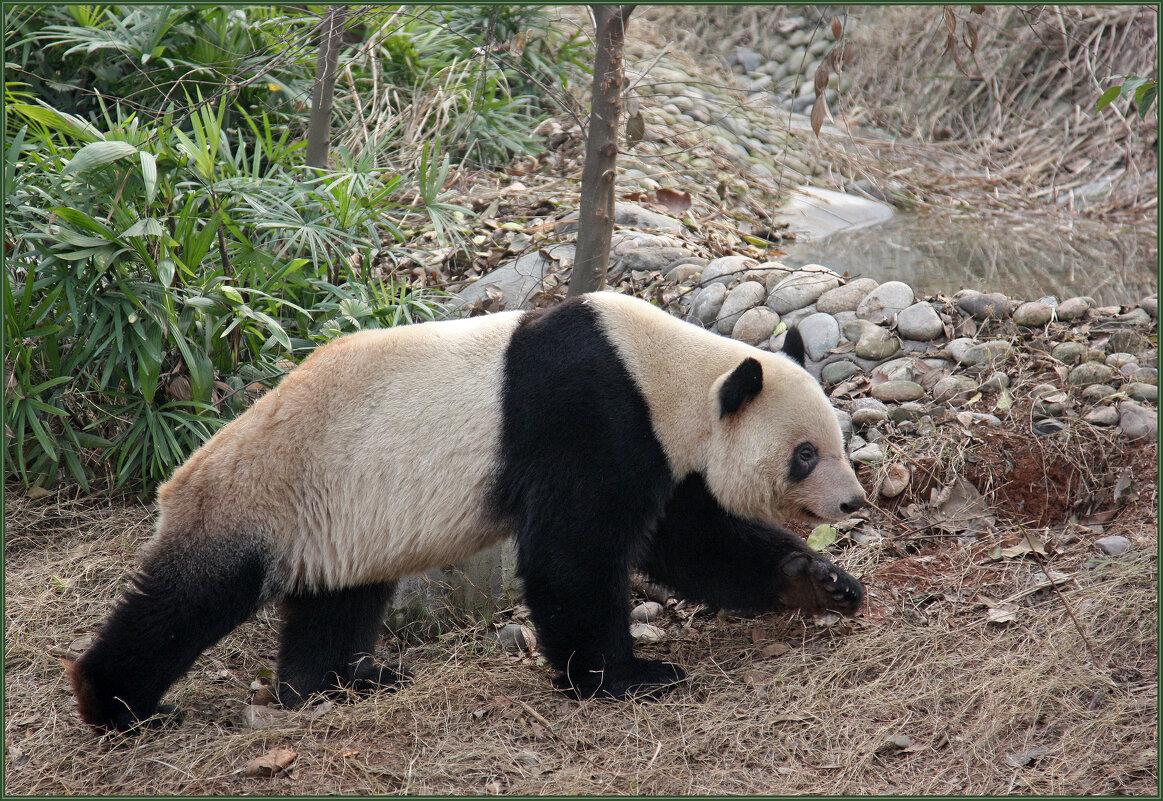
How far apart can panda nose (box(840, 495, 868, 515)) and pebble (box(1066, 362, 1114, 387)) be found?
2.08 meters

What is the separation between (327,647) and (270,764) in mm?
785

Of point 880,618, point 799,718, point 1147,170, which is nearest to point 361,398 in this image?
point 799,718

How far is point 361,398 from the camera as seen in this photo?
4.03 m

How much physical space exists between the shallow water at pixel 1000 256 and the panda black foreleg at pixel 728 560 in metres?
2.98

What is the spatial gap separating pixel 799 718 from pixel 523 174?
599 cm

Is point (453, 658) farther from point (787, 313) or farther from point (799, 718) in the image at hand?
point (787, 313)

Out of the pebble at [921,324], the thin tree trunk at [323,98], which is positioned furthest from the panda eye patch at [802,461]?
the thin tree trunk at [323,98]

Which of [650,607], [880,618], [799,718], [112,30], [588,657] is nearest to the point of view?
[799,718]

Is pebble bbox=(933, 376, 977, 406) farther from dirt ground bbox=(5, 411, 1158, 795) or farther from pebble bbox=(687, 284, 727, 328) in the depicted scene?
pebble bbox=(687, 284, 727, 328)

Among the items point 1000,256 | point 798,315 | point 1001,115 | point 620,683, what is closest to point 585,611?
point 620,683

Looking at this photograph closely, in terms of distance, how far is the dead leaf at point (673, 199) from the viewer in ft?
26.0

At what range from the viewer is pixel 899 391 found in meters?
5.46

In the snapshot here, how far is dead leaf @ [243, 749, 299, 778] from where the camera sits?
3.48 metres

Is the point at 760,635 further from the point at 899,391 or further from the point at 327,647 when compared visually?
the point at 327,647
